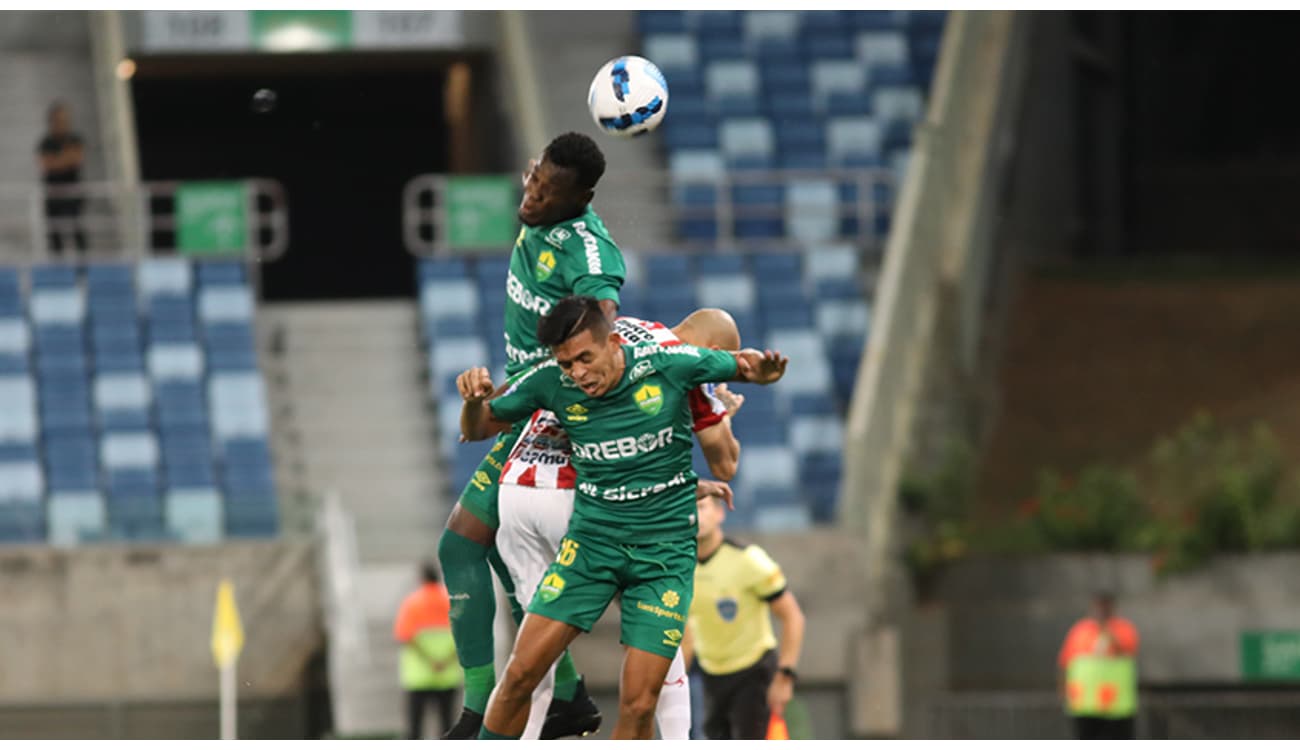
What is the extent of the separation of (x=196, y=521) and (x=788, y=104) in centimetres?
801

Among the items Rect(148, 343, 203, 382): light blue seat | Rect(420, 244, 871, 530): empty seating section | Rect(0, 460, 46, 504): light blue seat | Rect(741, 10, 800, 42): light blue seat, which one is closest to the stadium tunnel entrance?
Rect(741, 10, 800, 42): light blue seat

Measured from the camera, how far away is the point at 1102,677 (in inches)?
693

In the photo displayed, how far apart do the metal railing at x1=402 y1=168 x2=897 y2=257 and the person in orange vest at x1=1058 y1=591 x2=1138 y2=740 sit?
508cm

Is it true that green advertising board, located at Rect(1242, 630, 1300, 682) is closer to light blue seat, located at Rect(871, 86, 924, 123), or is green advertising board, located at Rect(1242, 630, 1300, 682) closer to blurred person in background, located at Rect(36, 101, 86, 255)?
light blue seat, located at Rect(871, 86, 924, 123)

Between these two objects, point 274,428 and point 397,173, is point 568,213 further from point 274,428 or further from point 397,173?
point 397,173

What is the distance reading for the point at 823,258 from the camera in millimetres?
21078

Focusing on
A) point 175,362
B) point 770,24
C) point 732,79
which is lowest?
point 175,362

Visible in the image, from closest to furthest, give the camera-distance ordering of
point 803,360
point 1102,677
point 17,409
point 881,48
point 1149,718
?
point 1102,677 → point 1149,718 → point 17,409 → point 803,360 → point 881,48

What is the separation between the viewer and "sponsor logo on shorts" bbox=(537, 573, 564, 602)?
26.1 ft

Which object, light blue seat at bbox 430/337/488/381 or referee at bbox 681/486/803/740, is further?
light blue seat at bbox 430/337/488/381

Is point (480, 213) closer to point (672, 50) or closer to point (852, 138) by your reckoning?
point (672, 50)

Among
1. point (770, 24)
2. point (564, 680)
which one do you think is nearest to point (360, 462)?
point (770, 24)

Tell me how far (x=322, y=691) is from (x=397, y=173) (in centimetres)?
1021

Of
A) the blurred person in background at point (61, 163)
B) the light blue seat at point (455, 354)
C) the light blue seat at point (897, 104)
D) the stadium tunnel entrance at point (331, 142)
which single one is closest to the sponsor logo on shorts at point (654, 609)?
the light blue seat at point (455, 354)
